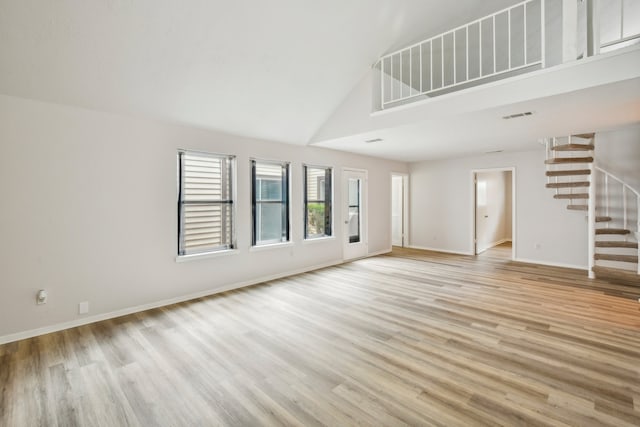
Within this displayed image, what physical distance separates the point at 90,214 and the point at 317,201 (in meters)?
3.66

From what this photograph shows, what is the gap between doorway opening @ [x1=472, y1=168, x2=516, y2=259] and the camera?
717 centimetres

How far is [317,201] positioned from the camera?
5.96 metres

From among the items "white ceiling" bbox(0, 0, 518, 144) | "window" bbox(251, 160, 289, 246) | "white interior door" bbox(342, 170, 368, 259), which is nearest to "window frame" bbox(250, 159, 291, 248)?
"window" bbox(251, 160, 289, 246)

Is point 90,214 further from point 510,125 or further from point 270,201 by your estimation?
point 510,125

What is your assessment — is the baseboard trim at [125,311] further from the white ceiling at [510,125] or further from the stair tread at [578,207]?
the stair tread at [578,207]

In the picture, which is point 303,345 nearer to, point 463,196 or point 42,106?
point 42,106

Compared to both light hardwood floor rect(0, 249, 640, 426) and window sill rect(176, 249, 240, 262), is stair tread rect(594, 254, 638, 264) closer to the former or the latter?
light hardwood floor rect(0, 249, 640, 426)

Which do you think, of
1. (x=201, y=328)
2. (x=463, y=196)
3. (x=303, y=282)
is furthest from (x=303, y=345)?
(x=463, y=196)

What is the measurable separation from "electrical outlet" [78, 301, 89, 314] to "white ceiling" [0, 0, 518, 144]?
7.20ft

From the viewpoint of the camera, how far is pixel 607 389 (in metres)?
2.09

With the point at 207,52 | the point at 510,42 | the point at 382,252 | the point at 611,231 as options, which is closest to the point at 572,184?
the point at 611,231

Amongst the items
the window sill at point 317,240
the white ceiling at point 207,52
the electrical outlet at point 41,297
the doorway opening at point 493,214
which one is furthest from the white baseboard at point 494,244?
the electrical outlet at point 41,297

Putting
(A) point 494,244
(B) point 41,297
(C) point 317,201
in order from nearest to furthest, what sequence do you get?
(B) point 41,297, (C) point 317,201, (A) point 494,244

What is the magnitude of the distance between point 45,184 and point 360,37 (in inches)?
156
